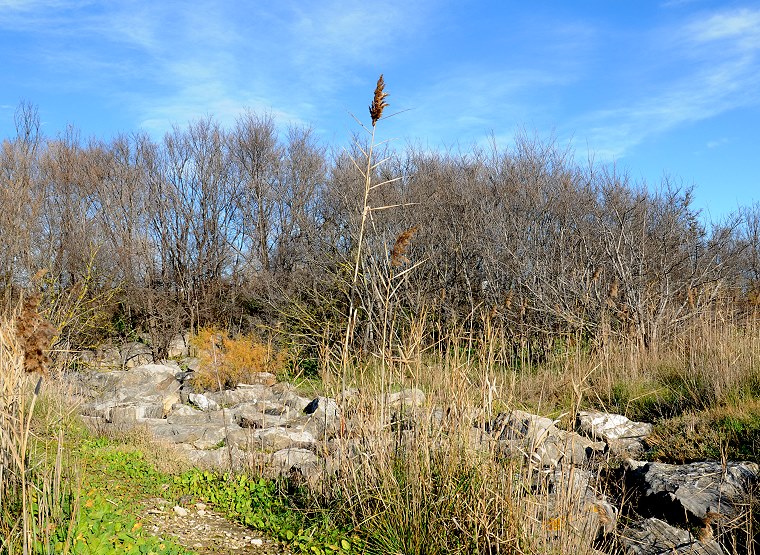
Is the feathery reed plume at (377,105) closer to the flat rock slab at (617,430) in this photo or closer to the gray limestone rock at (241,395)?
the flat rock slab at (617,430)

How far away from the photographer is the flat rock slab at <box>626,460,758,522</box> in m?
4.61

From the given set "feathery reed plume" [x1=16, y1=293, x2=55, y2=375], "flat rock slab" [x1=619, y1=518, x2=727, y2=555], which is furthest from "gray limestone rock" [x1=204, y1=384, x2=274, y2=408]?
"feathery reed plume" [x1=16, y1=293, x2=55, y2=375]

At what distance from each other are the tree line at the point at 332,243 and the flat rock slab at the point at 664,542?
5949mm

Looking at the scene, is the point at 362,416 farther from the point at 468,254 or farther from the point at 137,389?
the point at 468,254

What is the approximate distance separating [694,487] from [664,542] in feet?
3.26

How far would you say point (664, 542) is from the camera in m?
Result: 4.04

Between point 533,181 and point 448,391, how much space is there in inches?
468

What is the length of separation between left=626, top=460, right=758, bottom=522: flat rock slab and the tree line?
15.8ft

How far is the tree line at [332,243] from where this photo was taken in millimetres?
11211

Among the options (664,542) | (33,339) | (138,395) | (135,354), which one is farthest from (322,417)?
(135,354)

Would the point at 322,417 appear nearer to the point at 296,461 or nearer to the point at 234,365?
the point at 296,461

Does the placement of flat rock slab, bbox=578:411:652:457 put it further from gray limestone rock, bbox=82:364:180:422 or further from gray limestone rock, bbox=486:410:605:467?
gray limestone rock, bbox=82:364:180:422

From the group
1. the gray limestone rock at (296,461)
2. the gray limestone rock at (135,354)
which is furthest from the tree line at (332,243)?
the gray limestone rock at (296,461)

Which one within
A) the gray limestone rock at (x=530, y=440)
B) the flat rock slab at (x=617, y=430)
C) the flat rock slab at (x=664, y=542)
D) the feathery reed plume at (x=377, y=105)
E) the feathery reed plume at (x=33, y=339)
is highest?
the feathery reed plume at (x=377, y=105)
